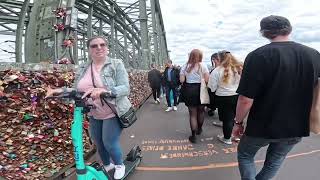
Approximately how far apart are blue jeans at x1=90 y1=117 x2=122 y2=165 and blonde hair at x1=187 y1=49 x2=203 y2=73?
11.0 ft

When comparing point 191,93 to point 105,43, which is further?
point 191,93

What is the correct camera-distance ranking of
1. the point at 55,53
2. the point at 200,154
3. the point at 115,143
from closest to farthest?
the point at 115,143 → the point at 200,154 → the point at 55,53

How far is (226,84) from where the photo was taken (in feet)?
22.9

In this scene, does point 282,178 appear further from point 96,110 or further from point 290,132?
point 96,110

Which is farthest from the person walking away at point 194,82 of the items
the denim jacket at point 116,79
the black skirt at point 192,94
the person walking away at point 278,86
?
the person walking away at point 278,86

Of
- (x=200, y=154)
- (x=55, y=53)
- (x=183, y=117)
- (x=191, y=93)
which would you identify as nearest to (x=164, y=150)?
(x=200, y=154)

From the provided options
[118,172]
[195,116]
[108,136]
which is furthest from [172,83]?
[108,136]

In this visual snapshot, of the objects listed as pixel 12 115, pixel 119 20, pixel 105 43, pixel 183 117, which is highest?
pixel 119 20

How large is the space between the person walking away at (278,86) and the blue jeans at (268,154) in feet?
0.12

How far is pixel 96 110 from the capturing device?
166 inches

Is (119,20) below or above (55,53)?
above

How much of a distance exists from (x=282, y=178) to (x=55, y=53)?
5166 mm

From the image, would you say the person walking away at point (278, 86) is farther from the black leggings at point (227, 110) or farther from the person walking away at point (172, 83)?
the person walking away at point (172, 83)

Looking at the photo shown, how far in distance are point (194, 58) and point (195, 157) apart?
2.12 m
